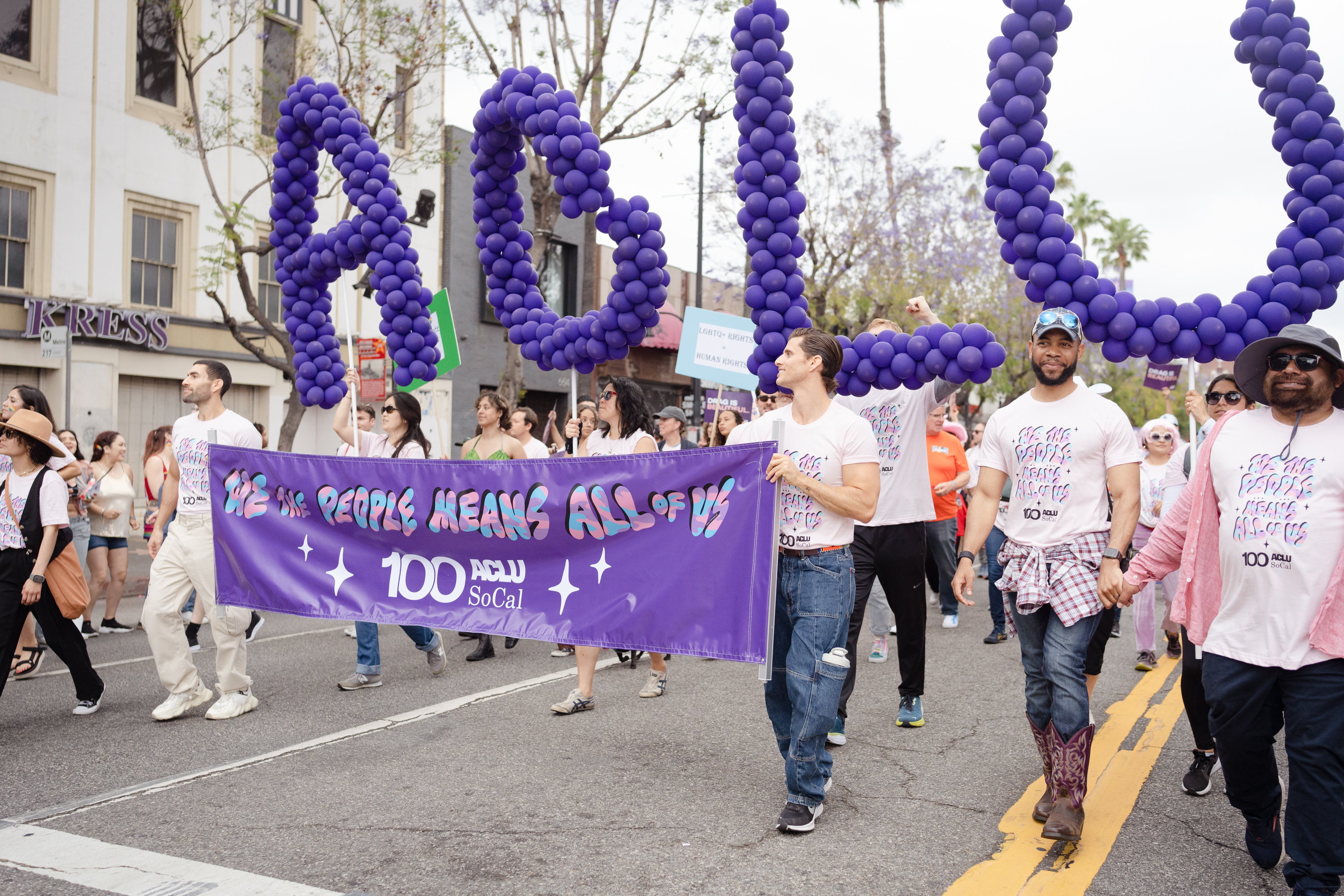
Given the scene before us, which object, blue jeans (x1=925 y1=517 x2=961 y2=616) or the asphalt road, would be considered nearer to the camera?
the asphalt road

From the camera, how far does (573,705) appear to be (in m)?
6.11

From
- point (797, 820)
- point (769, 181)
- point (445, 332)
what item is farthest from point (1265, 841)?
point (445, 332)

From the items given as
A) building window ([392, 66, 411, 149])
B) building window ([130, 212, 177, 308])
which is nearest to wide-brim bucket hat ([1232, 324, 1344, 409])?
building window ([392, 66, 411, 149])

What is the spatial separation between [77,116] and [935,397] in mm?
16301

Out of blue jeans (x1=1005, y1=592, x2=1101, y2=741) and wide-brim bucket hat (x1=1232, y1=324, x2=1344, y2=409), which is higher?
wide-brim bucket hat (x1=1232, y1=324, x2=1344, y2=409)

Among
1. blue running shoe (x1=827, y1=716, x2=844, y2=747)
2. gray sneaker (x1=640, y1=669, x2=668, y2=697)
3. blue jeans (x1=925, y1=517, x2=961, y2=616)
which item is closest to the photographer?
blue running shoe (x1=827, y1=716, x2=844, y2=747)

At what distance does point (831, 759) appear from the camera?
4.37 metres

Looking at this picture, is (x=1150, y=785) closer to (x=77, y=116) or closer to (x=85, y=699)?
(x=85, y=699)

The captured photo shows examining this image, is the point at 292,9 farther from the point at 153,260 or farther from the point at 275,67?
the point at 153,260

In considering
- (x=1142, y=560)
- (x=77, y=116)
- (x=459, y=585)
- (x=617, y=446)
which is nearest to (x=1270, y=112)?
(x=1142, y=560)

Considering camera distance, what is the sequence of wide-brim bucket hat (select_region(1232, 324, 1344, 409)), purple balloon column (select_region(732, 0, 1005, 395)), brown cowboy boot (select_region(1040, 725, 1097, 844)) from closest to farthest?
wide-brim bucket hat (select_region(1232, 324, 1344, 409)) < brown cowboy boot (select_region(1040, 725, 1097, 844)) < purple balloon column (select_region(732, 0, 1005, 395))

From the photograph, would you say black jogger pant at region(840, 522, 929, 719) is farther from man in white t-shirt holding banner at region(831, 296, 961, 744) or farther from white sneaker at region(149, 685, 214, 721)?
white sneaker at region(149, 685, 214, 721)

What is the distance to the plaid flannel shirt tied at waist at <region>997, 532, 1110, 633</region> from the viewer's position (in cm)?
404

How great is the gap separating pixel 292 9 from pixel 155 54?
2906 millimetres
